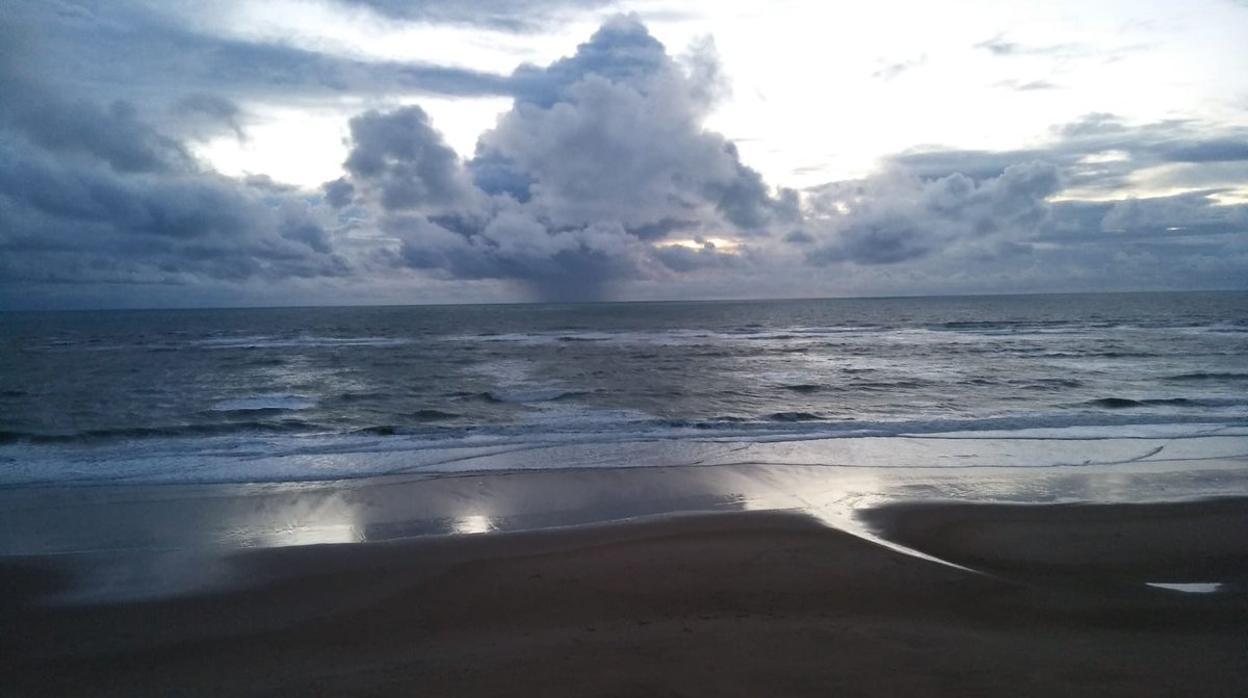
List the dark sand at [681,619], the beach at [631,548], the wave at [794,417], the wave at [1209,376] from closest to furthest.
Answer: the dark sand at [681,619], the beach at [631,548], the wave at [794,417], the wave at [1209,376]

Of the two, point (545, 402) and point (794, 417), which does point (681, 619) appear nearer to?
point (794, 417)

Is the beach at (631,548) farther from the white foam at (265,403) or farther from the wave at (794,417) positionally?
the white foam at (265,403)

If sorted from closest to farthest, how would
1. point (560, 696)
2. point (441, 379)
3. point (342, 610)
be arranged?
point (560, 696), point (342, 610), point (441, 379)

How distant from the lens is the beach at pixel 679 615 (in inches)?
209

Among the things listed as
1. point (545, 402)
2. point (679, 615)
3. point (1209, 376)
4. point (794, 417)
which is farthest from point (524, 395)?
point (1209, 376)

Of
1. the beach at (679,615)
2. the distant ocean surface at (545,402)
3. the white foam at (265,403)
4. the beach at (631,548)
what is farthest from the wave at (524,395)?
the beach at (679,615)

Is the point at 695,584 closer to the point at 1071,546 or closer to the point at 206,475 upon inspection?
the point at 1071,546

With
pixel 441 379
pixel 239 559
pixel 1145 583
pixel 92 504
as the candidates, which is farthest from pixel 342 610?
pixel 441 379

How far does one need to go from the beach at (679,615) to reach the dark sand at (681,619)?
0.08ft

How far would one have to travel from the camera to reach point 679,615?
634cm

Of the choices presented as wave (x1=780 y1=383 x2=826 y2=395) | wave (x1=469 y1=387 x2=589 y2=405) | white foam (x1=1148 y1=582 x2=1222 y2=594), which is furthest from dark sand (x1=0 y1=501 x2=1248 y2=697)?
wave (x1=780 y1=383 x2=826 y2=395)

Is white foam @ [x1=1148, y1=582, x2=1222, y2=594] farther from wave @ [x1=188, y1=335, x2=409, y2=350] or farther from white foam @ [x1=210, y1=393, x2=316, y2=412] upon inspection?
wave @ [x1=188, y1=335, x2=409, y2=350]

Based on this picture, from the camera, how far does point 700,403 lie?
72.7ft

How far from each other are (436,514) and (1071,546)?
27.2ft
